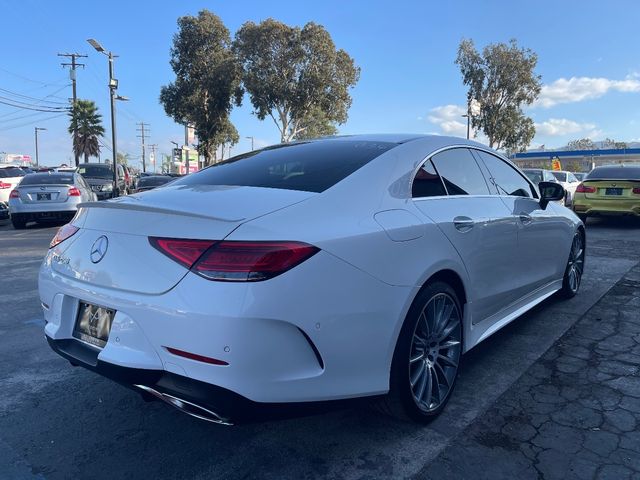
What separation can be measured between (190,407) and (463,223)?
181 cm

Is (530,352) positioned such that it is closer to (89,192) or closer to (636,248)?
(636,248)

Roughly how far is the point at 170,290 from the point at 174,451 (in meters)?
0.98

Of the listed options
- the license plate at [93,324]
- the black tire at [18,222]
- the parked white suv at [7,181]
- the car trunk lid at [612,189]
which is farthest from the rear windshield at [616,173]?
the parked white suv at [7,181]

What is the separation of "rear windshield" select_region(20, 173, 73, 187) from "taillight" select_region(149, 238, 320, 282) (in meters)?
11.4

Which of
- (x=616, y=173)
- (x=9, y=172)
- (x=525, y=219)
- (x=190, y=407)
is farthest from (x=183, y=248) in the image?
(x=9, y=172)

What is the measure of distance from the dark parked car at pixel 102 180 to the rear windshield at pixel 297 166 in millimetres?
16830

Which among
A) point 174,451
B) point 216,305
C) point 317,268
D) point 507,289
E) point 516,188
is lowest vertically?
point 174,451

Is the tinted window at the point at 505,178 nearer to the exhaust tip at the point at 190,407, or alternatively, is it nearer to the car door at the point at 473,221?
the car door at the point at 473,221

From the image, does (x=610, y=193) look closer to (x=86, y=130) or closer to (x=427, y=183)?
(x=427, y=183)

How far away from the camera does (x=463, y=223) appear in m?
3.02

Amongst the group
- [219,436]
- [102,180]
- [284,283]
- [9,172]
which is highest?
[9,172]

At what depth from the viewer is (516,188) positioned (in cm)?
419

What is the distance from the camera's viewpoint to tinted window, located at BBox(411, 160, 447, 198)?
285 cm

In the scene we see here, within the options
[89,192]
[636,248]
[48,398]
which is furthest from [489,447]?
[89,192]
